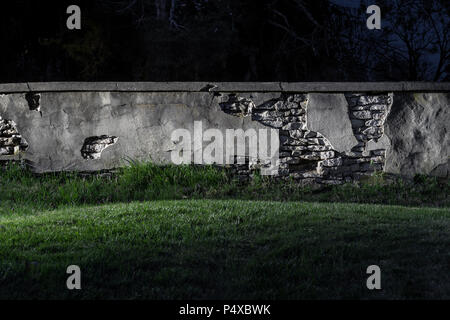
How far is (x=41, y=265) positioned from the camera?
3.29 m

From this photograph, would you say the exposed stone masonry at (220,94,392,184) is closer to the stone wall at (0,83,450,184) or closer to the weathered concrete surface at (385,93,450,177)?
the stone wall at (0,83,450,184)

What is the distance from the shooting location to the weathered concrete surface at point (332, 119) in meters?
6.94

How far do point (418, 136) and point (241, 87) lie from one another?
8.96ft

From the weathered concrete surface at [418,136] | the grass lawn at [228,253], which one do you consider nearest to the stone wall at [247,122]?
the weathered concrete surface at [418,136]

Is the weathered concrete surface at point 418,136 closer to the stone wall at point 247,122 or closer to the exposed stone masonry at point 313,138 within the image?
the stone wall at point 247,122

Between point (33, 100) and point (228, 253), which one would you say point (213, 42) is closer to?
point (33, 100)

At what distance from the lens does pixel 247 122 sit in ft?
23.1

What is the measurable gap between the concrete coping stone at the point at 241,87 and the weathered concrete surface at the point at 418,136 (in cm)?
20

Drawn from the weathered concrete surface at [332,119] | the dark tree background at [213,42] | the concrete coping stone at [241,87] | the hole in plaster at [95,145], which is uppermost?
the dark tree background at [213,42]

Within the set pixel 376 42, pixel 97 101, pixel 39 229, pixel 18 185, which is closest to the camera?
pixel 39 229

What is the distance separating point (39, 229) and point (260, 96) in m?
3.87

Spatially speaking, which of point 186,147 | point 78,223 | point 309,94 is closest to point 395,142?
point 309,94

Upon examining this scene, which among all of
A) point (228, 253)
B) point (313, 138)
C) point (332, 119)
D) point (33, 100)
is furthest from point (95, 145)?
point (228, 253)
